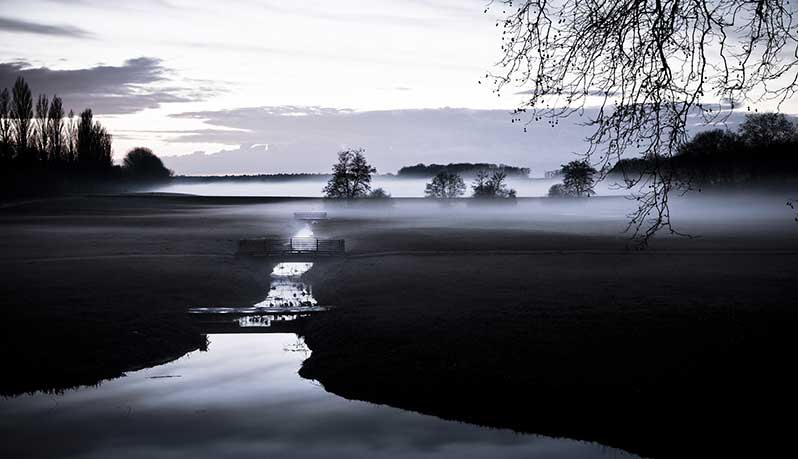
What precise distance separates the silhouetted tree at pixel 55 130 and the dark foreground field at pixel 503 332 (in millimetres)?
74787

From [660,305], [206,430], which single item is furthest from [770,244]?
[206,430]

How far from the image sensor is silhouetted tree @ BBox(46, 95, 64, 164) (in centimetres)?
10969

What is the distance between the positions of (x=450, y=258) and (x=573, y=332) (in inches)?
867

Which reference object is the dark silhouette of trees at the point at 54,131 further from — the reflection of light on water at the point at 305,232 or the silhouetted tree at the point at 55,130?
the reflection of light on water at the point at 305,232

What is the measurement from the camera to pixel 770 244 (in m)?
51.9

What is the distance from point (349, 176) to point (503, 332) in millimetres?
97949

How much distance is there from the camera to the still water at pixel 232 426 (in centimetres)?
1470

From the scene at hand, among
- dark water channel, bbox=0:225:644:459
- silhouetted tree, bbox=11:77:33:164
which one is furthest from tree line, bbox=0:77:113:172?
dark water channel, bbox=0:225:644:459

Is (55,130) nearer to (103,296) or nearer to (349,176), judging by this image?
(349,176)

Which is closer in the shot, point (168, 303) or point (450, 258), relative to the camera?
point (168, 303)

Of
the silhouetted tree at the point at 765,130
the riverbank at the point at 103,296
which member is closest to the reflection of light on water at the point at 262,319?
the riverbank at the point at 103,296

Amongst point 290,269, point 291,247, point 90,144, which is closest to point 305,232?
point 291,247

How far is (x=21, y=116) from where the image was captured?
99.3 m

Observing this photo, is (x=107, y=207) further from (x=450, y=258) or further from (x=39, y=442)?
(x=39, y=442)
